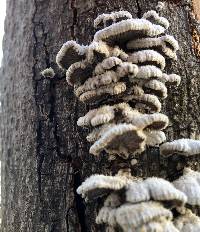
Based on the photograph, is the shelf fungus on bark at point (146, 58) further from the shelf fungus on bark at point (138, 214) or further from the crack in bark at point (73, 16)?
the shelf fungus on bark at point (138, 214)

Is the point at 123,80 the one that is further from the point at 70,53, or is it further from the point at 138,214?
the point at 138,214

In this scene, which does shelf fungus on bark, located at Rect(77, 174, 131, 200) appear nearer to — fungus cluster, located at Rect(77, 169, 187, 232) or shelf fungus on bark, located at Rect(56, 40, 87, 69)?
fungus cluster, located at Rect(77, 169, 187, 232)

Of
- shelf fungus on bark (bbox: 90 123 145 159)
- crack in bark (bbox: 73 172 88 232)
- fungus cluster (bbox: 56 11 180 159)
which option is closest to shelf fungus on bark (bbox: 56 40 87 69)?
fungus cluster (bbox: 56 11 180 159)

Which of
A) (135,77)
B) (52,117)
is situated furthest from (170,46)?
(52,117)

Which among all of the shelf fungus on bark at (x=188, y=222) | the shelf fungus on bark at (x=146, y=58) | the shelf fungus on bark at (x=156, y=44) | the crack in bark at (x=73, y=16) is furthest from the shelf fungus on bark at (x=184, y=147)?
the crack in bark at (x=73, y=16)

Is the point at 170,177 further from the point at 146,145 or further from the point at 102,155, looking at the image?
Answer: the point at 102,155

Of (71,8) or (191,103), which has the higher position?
(71,8)
